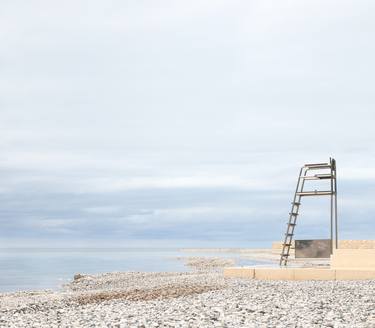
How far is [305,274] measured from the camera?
82.3 feet

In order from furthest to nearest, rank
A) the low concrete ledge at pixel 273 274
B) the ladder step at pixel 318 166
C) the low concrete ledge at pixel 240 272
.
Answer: the ladder step at pixel 318 166
the low concrete ledge at pixel 240 272
the low concrete ledge at pixel 273 274

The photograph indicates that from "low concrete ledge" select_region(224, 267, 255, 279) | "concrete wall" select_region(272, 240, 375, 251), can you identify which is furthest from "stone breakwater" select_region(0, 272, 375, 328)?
"concrete wall" select_region(272, 240, 375, 251)

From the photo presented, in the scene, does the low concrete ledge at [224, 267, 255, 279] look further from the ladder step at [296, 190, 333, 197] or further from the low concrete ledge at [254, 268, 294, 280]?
the ladder step at [296, 190, 333, 197]

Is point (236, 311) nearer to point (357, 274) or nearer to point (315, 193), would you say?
point (357, 274)

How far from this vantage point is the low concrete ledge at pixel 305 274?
81.0ft

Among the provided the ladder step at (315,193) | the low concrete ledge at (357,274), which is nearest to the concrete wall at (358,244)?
the ladder step at (315,193)

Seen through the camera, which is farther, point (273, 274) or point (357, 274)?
point (273, 274)

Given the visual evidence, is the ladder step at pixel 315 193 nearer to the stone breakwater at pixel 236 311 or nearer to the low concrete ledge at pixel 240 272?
the low concrete ledge at pixel 240 272

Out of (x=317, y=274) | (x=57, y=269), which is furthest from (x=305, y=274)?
(x=57, y=269)

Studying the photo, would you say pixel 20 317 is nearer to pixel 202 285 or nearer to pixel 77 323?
pixel 77 323

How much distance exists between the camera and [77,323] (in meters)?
13.7

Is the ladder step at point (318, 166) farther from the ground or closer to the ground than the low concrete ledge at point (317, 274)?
farther from the ground

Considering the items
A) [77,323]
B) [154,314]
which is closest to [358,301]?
[154,314]

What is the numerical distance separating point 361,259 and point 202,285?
7.06m
